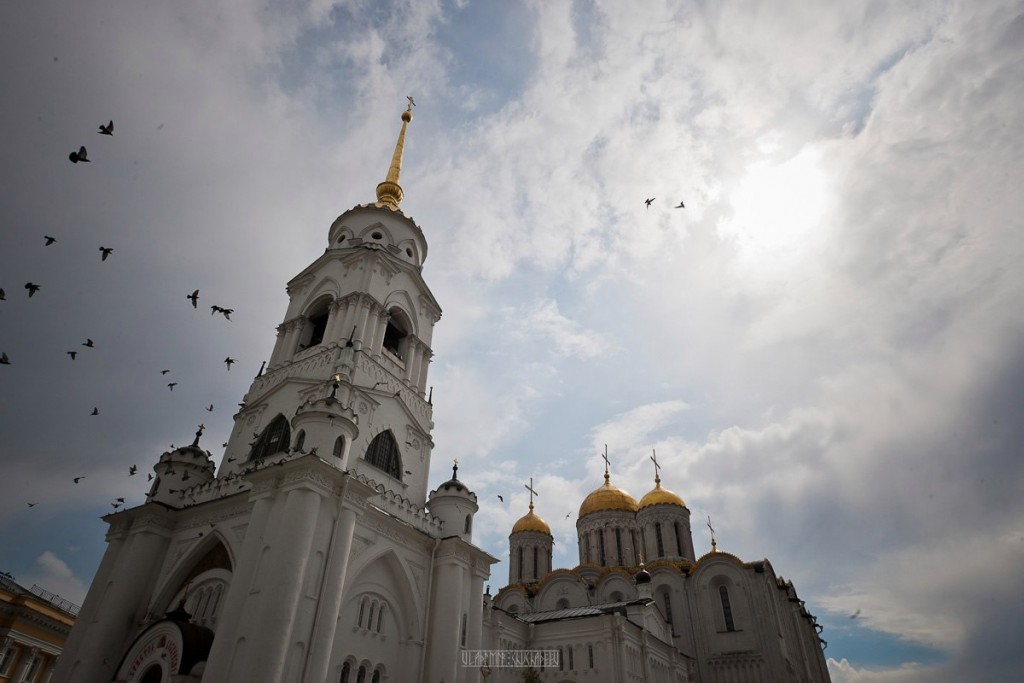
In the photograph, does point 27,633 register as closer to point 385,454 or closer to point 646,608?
point 385,454

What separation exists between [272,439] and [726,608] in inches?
996

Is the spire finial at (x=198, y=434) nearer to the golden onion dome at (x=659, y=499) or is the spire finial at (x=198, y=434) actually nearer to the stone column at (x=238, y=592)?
the stone column at (x=238, y=592)

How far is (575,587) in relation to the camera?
111 ft

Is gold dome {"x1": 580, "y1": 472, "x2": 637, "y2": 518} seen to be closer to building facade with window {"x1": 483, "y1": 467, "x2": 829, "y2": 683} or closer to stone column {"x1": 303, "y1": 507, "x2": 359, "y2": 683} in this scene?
building facade with window {"x1": 483, "y1": 467, "x2": 829, "y2": 683}

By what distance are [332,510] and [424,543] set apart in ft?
13.9

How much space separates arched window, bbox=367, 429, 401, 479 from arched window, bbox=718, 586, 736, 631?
69.3 ft

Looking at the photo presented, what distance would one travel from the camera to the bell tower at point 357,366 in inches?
709

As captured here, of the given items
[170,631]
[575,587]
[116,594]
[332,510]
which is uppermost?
[575,587]

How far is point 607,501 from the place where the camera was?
40.2 metres

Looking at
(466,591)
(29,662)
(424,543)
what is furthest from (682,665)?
(29,662)

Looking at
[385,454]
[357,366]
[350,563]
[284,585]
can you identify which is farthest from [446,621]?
[357,366]

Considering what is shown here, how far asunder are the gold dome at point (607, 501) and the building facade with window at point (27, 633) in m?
29.0

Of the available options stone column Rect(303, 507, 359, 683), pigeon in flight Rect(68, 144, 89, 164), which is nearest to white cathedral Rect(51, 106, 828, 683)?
stone column Rect(303, 507, 359, 683)

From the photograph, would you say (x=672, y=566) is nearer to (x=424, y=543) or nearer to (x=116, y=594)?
(x=424, y=543)
